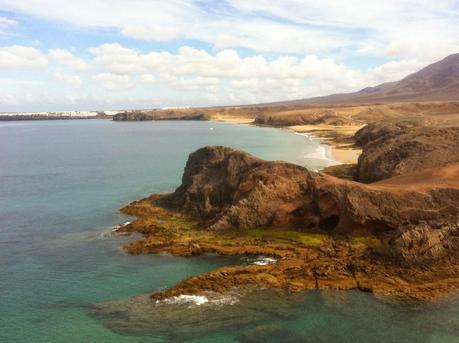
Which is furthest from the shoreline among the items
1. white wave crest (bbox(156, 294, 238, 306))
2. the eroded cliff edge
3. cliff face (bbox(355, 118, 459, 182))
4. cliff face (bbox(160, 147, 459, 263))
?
cliff face (bbox(355, 118, 459, 182))

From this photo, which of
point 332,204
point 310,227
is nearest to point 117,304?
point 310,227

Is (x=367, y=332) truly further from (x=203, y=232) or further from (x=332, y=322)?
(x=203, y=232)

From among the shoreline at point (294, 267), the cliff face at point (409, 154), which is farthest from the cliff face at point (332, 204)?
the cliff face at point (409, 154)

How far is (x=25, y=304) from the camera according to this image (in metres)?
29.2

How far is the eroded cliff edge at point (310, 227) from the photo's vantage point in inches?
1200

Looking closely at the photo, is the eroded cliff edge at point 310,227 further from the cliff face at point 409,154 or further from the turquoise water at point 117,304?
the turquoise water at point 117,304

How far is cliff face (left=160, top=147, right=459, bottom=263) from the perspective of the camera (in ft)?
107

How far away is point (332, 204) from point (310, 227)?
2633mm

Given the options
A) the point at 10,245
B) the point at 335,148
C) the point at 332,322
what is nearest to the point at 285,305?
the point at 332,322

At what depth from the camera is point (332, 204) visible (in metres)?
38.8

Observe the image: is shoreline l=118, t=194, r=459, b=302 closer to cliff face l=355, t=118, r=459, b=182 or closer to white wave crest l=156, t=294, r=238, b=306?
white wave crest l=156, t=294, r=238, b=306

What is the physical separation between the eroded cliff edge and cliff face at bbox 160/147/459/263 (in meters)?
0.08

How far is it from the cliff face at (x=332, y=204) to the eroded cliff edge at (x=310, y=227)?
0.08 metres

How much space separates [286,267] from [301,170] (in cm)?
1218
